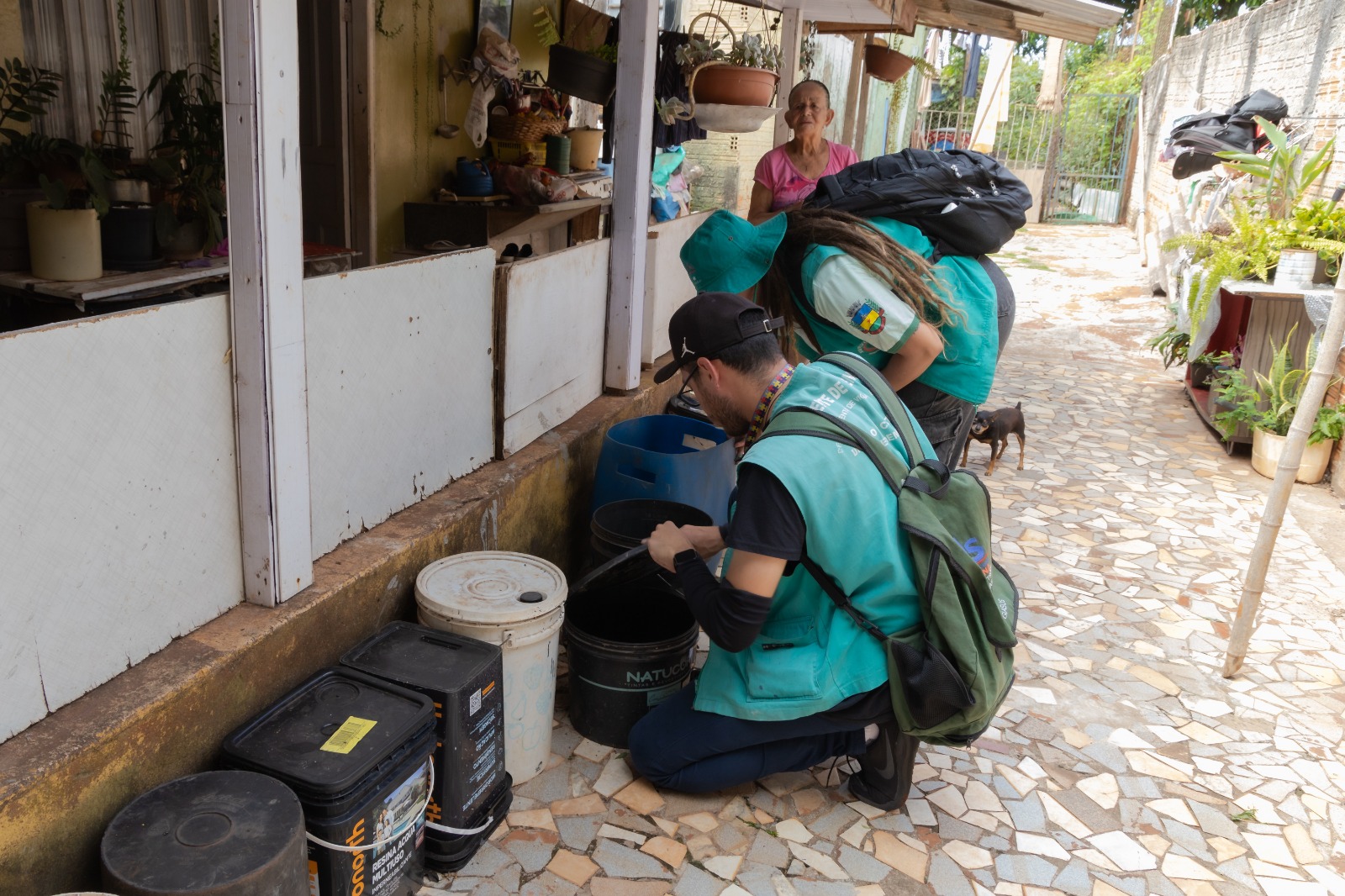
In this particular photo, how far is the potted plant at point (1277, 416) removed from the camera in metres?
6.12

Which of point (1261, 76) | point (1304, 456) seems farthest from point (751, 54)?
point (1261, 76)

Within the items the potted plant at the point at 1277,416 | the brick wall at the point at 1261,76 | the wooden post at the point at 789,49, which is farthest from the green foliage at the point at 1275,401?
the wooden post at the point at 789,49

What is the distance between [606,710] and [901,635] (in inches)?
40.8

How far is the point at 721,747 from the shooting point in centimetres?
290

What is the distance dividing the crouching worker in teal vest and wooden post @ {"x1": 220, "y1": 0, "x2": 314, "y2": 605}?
3.28 feet

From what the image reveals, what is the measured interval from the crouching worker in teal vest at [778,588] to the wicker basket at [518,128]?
3694 mm

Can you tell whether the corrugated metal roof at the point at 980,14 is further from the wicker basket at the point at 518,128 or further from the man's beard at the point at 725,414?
the man's beard at the point at 725,414

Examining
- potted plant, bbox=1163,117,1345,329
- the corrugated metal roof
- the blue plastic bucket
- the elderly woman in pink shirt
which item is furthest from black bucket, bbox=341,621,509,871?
potted plant, bbox=1163,117,1345,329

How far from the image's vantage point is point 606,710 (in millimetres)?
3201

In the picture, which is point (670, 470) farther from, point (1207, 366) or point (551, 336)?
point (1207, 366)

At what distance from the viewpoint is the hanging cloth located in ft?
18.5

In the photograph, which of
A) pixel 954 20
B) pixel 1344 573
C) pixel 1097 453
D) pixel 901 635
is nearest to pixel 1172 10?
pixel 954 20

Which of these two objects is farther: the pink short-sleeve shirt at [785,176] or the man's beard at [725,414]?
the pink short-sleeve shirt at [785,176]

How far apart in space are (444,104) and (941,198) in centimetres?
344
